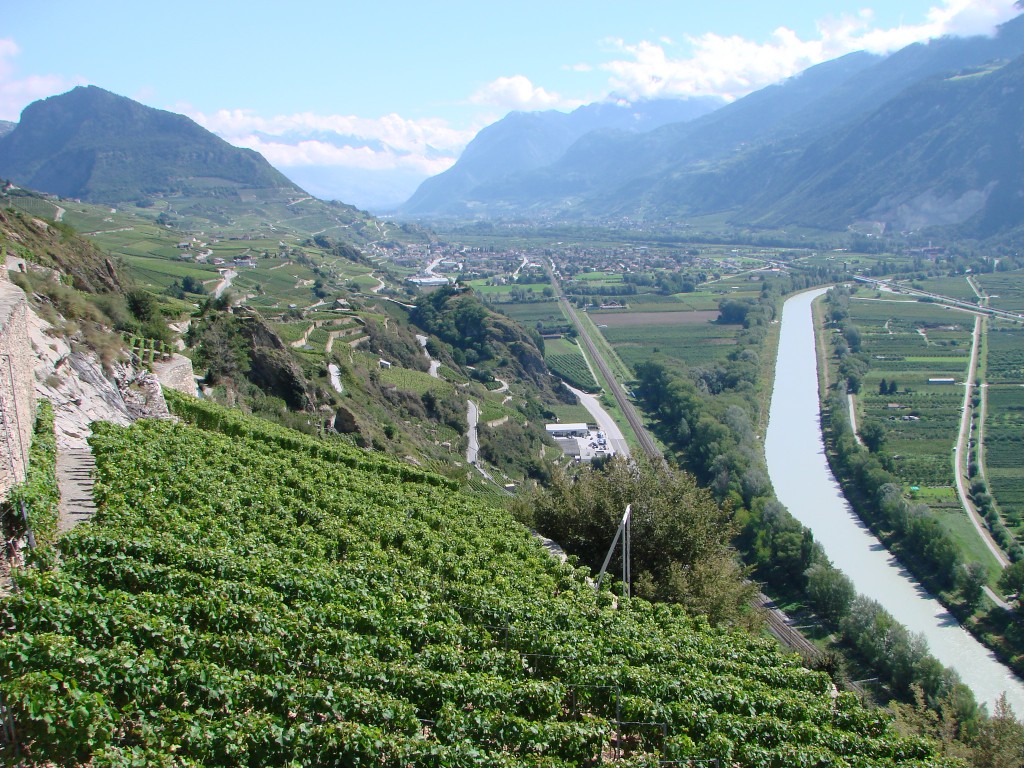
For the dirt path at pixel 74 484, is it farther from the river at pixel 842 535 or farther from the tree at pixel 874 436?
the tree at pixel 874 436

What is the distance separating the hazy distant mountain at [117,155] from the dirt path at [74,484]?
155 m

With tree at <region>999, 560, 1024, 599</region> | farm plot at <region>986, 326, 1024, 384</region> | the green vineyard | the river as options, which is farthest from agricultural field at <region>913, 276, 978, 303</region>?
tree at <region>999, 560, 1024, 599</region>

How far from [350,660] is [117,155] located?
638ft

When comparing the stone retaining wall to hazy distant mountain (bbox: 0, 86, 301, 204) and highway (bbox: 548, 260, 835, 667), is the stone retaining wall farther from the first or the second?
hazy distant mountain (bbox: 0, 86, 301, 204)

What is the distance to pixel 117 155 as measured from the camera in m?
173

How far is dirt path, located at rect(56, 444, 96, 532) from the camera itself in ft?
44.6

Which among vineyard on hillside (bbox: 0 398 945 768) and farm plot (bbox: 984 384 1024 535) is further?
farm plot (bbox: 984 384 1024 535)

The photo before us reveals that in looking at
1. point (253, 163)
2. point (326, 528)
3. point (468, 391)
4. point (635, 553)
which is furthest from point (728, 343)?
point (253, 163)

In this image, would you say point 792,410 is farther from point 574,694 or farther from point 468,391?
point 574,694

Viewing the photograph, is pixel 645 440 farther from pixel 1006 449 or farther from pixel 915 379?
pixel 915 379

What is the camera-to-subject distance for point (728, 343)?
91.2 meters

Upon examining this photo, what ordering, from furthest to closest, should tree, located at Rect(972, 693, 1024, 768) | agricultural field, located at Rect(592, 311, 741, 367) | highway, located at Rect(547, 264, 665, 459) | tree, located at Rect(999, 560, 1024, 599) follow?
1. agricultural field, located at Rect(592, 311, 741, 367)
2. highway, located at Rect(547, 264, 665, 459)
3. tree, located at Rect(999, 560, 1024, 599)
4. tree, located at Rect(972, 693, 1024, 768)

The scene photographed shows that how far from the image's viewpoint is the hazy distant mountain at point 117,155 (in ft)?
535

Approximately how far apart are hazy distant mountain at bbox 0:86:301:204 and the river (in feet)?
435
